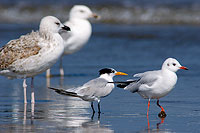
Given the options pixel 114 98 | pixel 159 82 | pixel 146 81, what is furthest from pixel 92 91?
pixel 114 98

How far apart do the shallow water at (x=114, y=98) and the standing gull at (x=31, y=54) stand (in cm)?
50

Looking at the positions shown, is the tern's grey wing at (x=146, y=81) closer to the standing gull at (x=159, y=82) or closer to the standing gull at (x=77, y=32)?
the standing gull at (x=159, y=82)

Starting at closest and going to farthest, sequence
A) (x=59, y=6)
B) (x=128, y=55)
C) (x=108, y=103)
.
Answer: (x=108, y=103)
(x=128, y=55)
(x=59, y=6)

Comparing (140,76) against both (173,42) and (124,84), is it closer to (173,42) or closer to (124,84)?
(124,84)

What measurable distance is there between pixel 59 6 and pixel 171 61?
17327 mm

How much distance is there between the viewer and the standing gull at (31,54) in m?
7.93

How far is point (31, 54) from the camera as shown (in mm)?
7941

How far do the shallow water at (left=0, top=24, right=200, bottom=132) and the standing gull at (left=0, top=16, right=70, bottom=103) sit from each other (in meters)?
0.50

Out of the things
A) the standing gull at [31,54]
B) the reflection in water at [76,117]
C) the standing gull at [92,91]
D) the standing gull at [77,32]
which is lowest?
the reflection in water at [76,117]

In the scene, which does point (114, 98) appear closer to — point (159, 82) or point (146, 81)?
point (146, 81)

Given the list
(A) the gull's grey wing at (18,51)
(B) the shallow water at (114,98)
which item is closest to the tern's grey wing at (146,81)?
(B) the shallow water at (114,98)

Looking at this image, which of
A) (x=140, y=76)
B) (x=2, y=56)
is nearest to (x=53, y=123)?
(x=140, y=76)

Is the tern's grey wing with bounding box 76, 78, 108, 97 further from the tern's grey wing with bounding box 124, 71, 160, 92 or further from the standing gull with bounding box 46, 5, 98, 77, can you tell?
the standing gull with bounding box 46, 5, 98, 77

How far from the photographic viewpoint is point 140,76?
24.3 feet
